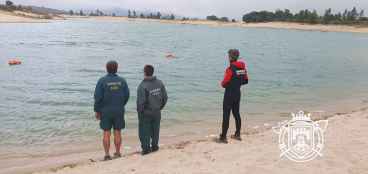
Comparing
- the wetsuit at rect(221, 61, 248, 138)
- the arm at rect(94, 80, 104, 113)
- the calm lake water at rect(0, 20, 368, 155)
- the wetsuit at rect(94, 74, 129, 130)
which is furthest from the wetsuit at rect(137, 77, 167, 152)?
the calm lake water at rect(0, 20, 368, 155)

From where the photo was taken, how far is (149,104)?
912 cm

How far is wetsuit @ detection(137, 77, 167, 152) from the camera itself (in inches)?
356

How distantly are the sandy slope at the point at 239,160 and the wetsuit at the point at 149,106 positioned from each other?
1.44 ft

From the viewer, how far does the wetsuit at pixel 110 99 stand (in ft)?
28.8

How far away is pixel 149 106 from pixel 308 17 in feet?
527

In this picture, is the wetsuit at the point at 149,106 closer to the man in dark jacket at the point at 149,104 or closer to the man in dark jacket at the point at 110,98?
the man in dark jacket at the point at 149,104

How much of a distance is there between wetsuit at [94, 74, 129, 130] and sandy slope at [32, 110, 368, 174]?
0.85m

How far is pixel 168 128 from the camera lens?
14242mm

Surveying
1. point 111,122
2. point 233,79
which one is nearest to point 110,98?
point 111,122

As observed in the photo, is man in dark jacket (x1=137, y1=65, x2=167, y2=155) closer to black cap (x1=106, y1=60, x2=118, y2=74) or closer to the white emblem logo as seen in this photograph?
black cap (x1=106, y1=60, x2=118, y2=74)

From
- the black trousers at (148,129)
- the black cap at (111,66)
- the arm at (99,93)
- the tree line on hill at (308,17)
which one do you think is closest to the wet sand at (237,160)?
the black trousers at (148,129)

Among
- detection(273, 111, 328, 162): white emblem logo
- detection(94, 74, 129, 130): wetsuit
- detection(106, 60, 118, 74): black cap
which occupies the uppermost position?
detection(106, 60, 118, 74): black cap

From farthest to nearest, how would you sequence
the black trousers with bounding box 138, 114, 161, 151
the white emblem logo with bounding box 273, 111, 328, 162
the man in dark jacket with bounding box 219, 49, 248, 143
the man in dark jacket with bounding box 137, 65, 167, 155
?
the man in dark jacket with bounding box 219, 49, 248, 143 → the black trousers with bounding box 138, 114, 161, 151 → the man in dark jacket with bounding box 137, 65, 167, 155 → the white emblem logo with bounding box 273, 111, 328, 162

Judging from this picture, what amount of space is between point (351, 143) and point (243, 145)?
93.0 inches
